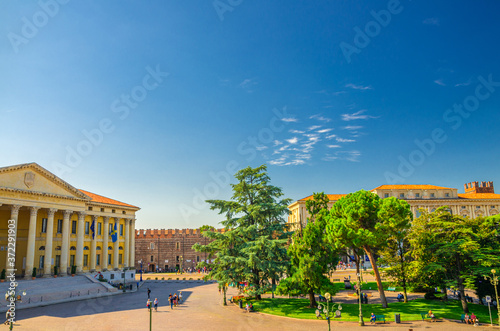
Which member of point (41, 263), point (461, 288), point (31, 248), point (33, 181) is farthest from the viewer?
point (41, 263)

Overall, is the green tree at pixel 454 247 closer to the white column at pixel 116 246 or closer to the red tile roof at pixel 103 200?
the white column at pixel 116 246

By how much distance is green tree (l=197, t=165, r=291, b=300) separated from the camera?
32.8 metres

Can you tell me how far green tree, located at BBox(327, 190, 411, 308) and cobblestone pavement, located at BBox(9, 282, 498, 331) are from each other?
6732 millimetres

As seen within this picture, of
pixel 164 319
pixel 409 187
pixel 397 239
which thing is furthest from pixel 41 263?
pixel 409 187

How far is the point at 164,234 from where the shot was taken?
81938mm

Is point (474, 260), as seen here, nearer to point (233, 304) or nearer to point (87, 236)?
point (233, 304)

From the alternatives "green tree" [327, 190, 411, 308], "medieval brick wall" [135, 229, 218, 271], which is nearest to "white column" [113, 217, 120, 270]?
"medieval brick wall" [135, 229, 218, 271]

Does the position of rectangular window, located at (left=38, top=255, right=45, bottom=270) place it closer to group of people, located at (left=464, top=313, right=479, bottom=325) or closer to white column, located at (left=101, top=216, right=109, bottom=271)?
white column, located at (left=101, top=216, right=109, bottom=271)

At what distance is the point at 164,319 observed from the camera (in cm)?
2969

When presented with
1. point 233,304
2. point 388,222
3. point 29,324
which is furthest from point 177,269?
point 388,222

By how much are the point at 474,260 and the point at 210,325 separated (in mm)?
22760

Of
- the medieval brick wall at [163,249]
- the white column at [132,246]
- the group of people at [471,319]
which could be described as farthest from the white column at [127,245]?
the group of people at [471,319]

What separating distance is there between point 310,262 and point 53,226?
38241mm

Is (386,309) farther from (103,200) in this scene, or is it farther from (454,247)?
(103,200)
